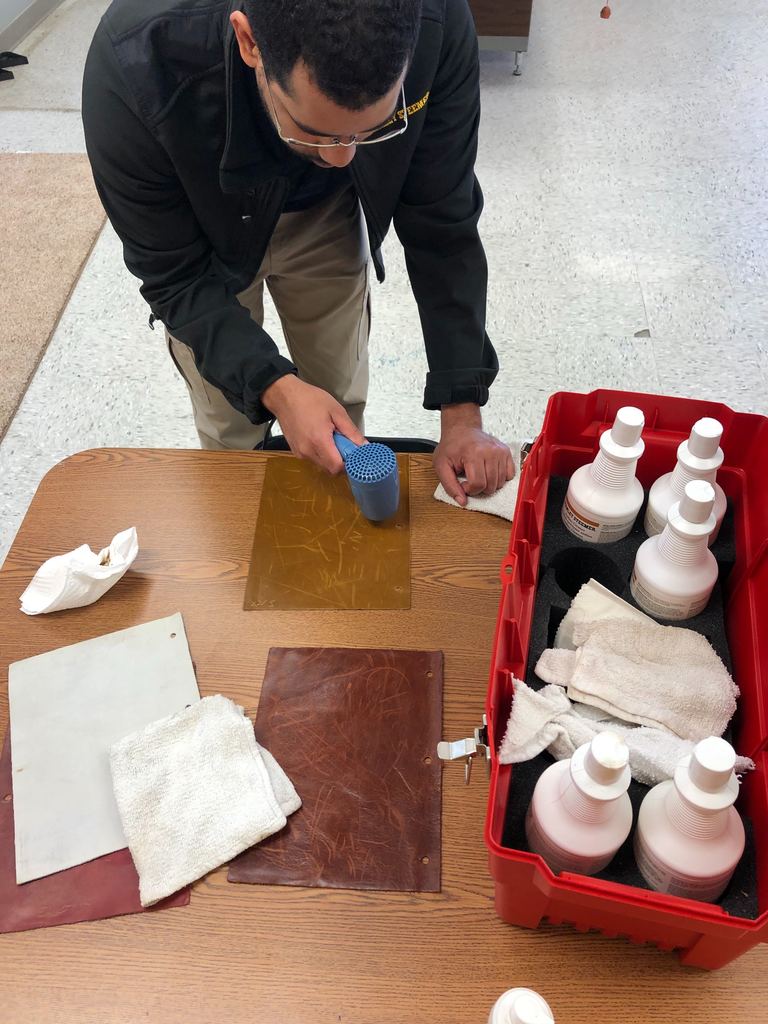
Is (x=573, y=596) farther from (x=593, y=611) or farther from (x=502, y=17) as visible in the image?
(x=502, y=17)

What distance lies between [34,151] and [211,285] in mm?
2112

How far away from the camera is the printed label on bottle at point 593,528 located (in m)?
0.69

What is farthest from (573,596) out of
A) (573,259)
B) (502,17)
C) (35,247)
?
(502,17)

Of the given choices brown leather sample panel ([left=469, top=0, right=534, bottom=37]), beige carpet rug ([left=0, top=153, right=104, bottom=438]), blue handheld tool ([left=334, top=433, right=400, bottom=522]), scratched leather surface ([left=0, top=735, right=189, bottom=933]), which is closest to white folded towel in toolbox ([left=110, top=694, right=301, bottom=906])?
scratched leather surface ([left=0, top=735, right=189, bottom=933])

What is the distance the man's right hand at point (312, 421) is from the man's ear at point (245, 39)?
31 cm

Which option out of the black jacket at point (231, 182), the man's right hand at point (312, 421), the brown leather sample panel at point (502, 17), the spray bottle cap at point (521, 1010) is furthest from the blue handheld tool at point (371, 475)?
the brown leather sample panel at point (502, 17)

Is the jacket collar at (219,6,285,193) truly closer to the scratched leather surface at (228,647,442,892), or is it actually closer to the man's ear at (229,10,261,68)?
the man's ear at (229,10,261,68)

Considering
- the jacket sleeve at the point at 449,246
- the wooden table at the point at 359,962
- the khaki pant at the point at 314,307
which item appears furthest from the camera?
the khaki pant at the point at 314,307

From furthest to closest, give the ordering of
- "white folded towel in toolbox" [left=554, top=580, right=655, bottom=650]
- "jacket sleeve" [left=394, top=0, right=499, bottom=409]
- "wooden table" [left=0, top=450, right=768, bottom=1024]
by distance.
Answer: "jacket sleeve" [left=394, top=0, right=499, bottom=409], "white folded towel in toolbox" [left=554, top=580, right=655, bottom=650], "wooden table" [left=0, top=450, right=768, bottom=1024]

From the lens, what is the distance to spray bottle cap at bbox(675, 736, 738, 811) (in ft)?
1.46

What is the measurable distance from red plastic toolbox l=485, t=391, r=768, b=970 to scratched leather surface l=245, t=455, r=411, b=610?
0.18 metres

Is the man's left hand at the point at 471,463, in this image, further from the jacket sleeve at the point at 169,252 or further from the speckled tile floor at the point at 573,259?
the speckled tile floor at the point at 573,259

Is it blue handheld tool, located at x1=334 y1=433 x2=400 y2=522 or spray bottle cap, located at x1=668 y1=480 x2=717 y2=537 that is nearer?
spray bottle cap, located at x1=668 y1=480 x2=717 y2=537

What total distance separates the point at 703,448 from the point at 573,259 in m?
1.61
